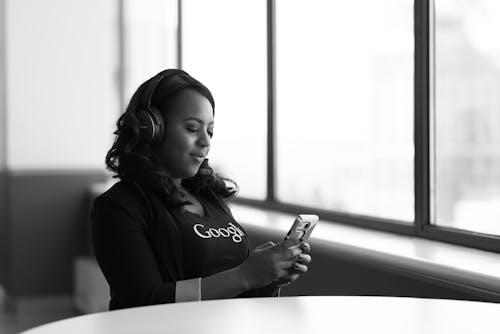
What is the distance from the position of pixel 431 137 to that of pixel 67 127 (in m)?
3.68

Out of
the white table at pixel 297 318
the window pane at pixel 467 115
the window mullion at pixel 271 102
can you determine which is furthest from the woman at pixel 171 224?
the window mullion at pixel 271 102

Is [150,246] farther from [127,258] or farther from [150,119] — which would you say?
[150,119]

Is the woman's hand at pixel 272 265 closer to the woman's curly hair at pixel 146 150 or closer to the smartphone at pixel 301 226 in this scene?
the smartphone at pixel 301 226

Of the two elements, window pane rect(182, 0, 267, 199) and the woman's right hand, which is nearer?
the woman's right hand

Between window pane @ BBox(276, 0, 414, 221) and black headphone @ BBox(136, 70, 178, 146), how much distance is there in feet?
4.61

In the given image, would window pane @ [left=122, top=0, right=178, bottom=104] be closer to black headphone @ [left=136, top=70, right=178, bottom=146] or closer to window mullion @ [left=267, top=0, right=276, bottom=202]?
window mullion @ [left=267, top=0, right=276, bottom=202]

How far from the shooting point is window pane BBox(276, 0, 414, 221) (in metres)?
3.63

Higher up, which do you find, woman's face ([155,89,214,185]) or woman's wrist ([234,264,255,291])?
woman's face ([155,89,214,185])

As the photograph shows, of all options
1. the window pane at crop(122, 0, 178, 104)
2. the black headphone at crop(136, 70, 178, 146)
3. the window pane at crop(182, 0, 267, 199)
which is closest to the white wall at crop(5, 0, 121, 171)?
the window pane at crop(122, 0, 178, 104)

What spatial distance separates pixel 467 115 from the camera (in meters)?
3.16

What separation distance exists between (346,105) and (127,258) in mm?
2258

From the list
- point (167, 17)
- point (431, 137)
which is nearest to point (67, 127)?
point (167, 17)

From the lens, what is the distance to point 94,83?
6445mm

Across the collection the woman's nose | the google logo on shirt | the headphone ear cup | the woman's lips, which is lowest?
the google logo on shirt
